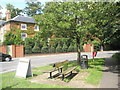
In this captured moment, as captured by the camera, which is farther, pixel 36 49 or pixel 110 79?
pixel 36 49

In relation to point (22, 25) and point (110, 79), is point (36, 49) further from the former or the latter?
point (110, 79)

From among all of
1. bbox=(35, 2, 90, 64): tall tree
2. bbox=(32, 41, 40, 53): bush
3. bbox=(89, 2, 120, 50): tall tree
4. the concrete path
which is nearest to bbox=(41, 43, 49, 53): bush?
bbox=(32, 41, 40, 53): bush

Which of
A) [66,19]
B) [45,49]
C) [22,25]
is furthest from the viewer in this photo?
[22,25]

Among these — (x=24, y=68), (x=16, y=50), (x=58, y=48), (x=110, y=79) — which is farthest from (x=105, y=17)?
(x=58, y=48)

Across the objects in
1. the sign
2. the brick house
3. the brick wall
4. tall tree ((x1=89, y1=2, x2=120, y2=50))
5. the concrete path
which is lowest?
the concrete path

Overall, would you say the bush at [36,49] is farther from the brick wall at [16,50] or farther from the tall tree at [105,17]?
the tall tree at [105,17]

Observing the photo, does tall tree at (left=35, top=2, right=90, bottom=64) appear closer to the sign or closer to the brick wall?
the sign

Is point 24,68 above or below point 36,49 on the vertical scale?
below

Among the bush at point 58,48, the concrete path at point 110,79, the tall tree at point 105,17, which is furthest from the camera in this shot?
the bush at point 58,48

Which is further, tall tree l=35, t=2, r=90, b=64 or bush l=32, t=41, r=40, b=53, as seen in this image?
bush l=32, t=41, r=40, b=53

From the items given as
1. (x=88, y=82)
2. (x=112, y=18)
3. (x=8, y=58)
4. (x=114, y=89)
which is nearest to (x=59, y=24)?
(x=112, y=18)

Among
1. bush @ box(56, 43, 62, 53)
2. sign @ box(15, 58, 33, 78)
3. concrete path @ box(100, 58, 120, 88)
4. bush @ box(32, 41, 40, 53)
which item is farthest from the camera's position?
bush @ box(56, 43, 62, 53)

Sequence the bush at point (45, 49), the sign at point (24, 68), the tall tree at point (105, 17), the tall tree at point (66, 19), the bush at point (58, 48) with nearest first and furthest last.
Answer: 1. the sign at point (24, 68)
2. the tall tree at point (105, 17)
3. the tall tree at point (66, 19)
4. the bush at point (45, 49)
5. the bush at point (58, 48)

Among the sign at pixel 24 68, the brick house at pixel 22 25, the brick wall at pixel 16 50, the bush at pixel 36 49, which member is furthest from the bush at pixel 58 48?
the sign at pixel 24 68
